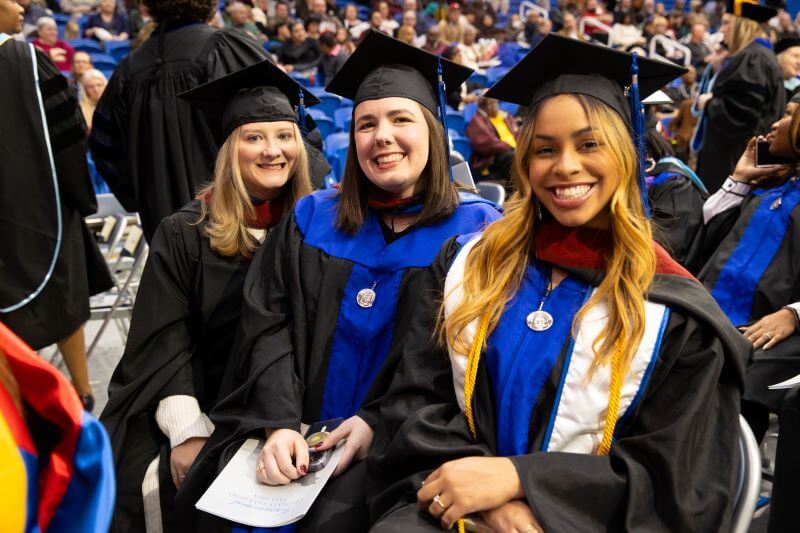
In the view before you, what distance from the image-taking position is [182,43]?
3.74 meters

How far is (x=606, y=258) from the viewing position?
177cm

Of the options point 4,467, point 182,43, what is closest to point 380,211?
point 4,467

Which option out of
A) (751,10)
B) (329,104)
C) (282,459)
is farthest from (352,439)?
(329,104)

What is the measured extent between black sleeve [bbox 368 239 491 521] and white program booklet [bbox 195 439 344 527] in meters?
0.16

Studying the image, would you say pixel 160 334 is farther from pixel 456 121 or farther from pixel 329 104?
pixel 329 104

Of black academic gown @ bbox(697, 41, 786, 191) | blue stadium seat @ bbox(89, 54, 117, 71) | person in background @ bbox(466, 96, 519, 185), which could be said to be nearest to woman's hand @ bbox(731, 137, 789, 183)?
black academic gown @ bbox(697, 41, 786, 191)

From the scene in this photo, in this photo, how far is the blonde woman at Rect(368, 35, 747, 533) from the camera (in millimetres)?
1560

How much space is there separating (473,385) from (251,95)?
4.83 feet

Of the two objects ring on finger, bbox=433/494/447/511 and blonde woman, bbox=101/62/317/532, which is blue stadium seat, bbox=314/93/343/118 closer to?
blonde woman, bbox=101/62/317/532

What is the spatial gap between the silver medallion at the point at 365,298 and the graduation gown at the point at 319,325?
12mm

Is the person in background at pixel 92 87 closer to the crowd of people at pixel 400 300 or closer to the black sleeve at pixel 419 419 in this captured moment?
the crowd of people at pixel 400 300

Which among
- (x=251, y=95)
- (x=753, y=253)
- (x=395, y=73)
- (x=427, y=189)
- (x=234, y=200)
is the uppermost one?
(x=395, y=73)

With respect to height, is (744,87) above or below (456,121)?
above

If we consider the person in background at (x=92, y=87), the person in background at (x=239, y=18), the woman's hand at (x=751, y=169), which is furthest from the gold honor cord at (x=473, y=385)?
the person in background at (x=239, y=18)
